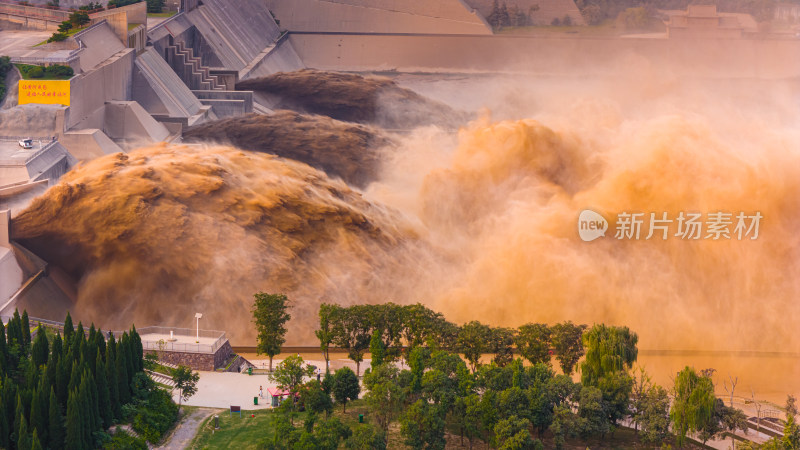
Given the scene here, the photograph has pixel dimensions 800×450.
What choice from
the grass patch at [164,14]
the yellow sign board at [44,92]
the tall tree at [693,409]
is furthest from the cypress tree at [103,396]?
the grass patch at [164,14]

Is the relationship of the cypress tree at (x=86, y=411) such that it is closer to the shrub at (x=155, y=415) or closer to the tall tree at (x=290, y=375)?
the shrub at (x=155, y=415)

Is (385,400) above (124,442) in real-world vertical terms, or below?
above

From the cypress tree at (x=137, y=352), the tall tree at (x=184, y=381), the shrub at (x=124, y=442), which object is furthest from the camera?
the tall tree at (x=184, y=381)

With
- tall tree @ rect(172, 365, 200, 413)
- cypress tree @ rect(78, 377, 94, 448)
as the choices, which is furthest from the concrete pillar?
cypress tree @ rect(78, 377, 94, 448)

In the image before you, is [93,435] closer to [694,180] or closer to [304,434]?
[304,434]

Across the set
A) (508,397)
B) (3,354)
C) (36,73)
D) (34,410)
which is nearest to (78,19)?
(36,73)

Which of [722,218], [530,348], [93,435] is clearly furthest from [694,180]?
[93,435]

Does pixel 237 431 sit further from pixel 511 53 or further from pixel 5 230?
pixel 511 53

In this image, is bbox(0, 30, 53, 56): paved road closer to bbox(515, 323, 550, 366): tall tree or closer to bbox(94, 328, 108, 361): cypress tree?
bbox(94, 328, 108, 361): cypress tree

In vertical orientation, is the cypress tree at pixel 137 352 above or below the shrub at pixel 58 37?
below
